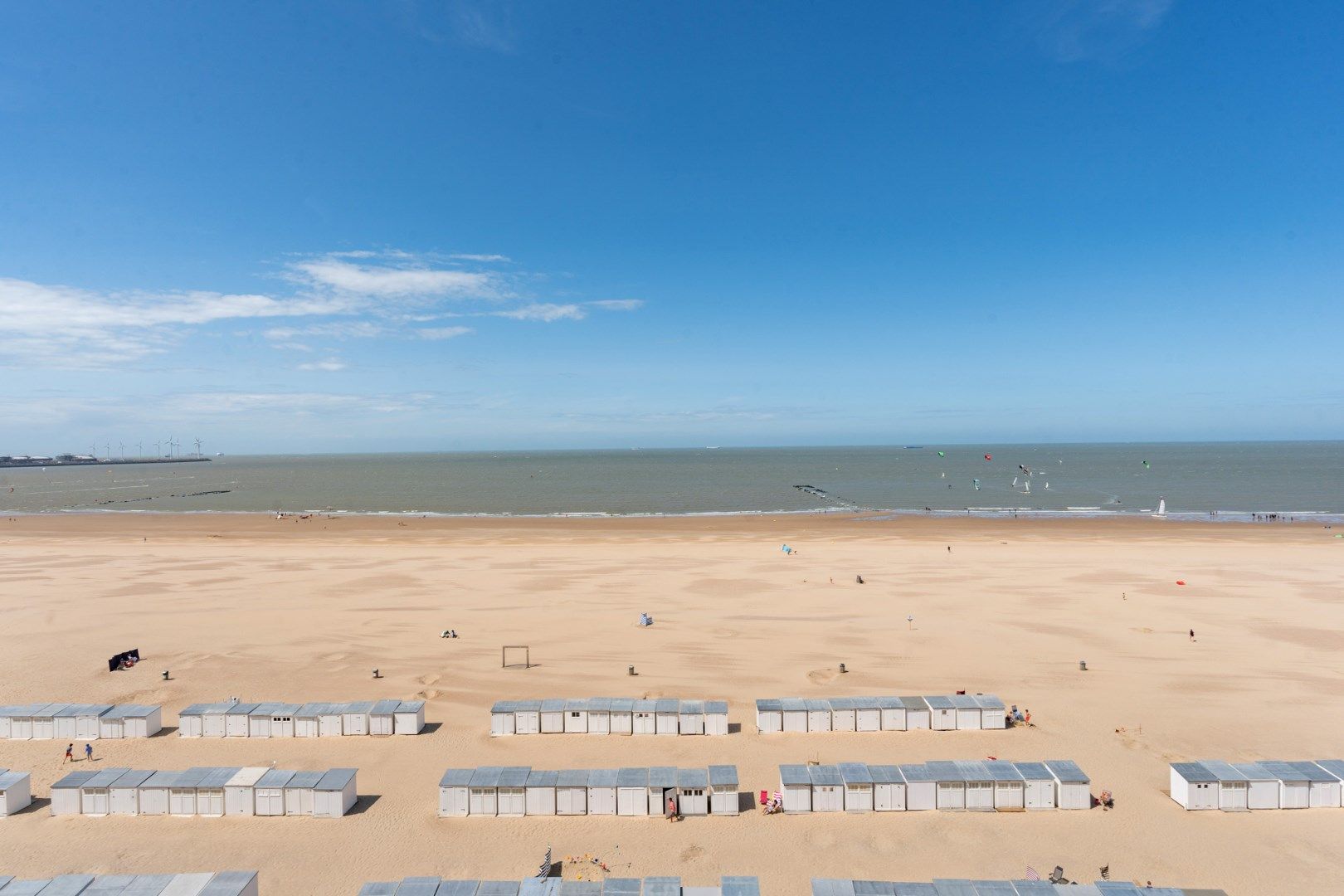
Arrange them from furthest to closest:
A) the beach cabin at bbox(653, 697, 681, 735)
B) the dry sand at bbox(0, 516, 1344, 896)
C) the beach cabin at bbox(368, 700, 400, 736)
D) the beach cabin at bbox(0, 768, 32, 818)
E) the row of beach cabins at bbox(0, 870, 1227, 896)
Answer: the beach cabin at bbox(368, 700, 400, 736), the beach cabin at bbox(653, 697, 681, 735), the beach cabin at bbox(0, 768, 32, 818), the dry sand at bbox(0, 516, 1344, 896), the row of beach cabins at bbox(0, 870, 1227, 896)

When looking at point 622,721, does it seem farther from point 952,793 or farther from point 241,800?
point 241,800

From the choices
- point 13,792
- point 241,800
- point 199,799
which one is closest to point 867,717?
point 241,800

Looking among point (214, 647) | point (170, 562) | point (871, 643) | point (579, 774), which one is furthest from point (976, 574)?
point (170, 562)

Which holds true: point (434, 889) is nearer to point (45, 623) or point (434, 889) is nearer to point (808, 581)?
point (808, 581)

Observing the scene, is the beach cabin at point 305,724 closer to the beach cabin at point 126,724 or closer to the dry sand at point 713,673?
the dry sand at point 713,673

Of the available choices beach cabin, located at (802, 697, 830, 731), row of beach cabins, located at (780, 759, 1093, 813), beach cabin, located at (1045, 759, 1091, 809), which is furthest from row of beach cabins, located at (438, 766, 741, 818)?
beach cabin, located at (1045, 759, 1091, 809)

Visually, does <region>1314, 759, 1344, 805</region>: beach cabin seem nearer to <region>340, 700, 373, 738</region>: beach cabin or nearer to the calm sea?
<region>340, 700, 373, 738</region>: beach cabin
